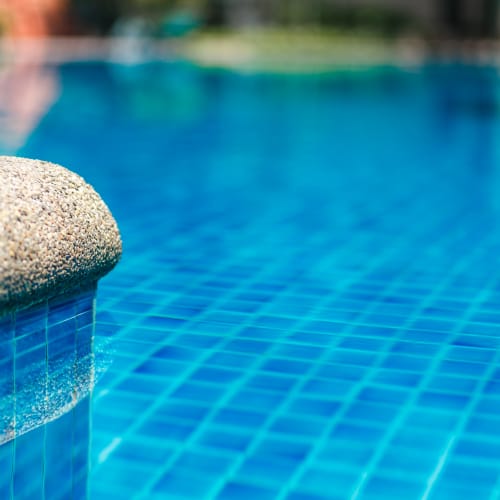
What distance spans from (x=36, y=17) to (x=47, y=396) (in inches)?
994

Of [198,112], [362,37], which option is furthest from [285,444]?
[362,37]

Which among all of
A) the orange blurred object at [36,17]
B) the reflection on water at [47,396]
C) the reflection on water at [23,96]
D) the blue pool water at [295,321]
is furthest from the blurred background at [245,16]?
the reflection on water at [47,396]

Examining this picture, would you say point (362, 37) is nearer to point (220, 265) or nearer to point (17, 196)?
point (220, 265)

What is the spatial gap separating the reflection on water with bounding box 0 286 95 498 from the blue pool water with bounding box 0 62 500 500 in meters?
0.32

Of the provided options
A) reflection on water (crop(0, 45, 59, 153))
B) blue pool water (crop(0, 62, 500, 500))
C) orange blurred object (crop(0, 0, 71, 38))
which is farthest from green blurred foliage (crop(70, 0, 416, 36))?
blue pool water (crop(0, 62, 500, 500))

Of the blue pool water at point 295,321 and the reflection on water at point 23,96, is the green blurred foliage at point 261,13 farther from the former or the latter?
the blue pool water at point 295,321

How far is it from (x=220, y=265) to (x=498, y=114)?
29.0 feet

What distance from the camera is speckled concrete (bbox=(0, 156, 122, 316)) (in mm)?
2014

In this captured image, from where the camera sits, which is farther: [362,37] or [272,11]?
[272,11]

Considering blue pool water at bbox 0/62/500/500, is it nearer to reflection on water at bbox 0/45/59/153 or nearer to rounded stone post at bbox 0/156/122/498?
reflection on water at bbox 0/45/59/153

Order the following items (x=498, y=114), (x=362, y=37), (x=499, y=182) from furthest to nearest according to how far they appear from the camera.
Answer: (x=362, y=37) < (x=498, y=114) < (x=499, y=182)

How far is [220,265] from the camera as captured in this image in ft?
17.0

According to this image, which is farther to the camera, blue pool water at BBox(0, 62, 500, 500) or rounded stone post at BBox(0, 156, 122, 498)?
blue pool water at BBox(0, 62, 500, 500)

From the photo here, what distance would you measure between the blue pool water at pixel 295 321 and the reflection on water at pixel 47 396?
32cm
